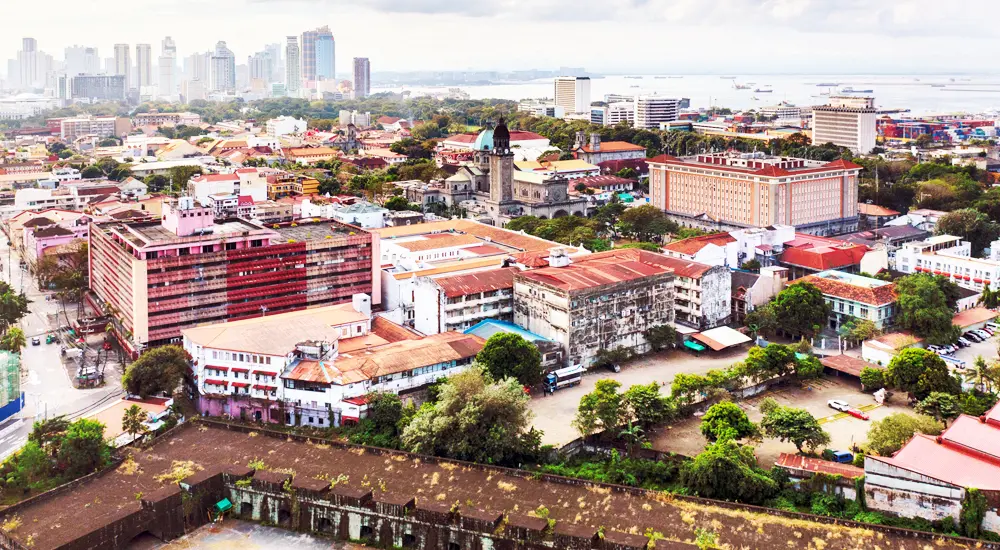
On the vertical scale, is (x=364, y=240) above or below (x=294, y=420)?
above

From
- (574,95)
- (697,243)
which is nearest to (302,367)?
(697,243)

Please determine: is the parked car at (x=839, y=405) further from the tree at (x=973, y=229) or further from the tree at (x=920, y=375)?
the tree at (x=973, y=229)

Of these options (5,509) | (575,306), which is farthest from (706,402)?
(5,509)

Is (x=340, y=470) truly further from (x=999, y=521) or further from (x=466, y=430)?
(x=999, y=521)

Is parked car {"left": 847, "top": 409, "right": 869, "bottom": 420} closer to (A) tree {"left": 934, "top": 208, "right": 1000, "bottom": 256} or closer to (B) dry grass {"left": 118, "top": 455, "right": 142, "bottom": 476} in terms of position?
(B) dry grass {"left": 118, "top": 455, "right": 142, "bottom": 476}

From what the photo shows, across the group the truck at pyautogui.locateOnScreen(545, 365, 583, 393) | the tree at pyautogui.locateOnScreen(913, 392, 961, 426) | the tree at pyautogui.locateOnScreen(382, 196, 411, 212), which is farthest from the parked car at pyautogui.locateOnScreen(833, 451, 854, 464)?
the tree at pyautogui.locateOnScreen(382, 196, 411, 212)

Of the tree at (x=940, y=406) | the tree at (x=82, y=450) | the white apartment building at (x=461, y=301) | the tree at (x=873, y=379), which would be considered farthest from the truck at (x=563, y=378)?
the tree at (x=82, y=450)
